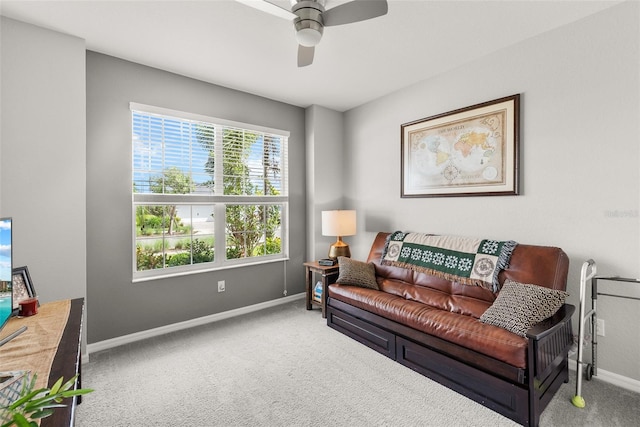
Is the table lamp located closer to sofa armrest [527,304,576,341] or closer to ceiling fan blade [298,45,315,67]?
ceiling fan blade [298,45,315,67]

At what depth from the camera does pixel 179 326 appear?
10.3 ft

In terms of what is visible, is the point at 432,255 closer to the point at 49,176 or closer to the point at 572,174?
the point at 572,174

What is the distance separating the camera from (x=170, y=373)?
2311 millimetres

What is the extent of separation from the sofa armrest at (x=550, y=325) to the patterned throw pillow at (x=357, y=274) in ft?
4.72

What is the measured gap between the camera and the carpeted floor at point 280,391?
181 cm

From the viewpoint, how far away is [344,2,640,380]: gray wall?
6.86 ft

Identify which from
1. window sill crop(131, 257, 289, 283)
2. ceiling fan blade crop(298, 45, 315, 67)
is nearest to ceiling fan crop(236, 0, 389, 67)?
ceiling fan blade crop(298, 45, 315, 67)

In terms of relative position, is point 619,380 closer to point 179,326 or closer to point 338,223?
point 338,223

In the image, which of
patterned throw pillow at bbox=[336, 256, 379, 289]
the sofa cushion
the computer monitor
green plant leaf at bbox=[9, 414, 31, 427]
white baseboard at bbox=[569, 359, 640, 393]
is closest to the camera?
green plant leaf at bbox=[9, 414, 31, 427]

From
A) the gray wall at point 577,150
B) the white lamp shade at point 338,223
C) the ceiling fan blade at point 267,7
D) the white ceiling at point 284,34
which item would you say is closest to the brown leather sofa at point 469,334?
the gray wall at point 577,150

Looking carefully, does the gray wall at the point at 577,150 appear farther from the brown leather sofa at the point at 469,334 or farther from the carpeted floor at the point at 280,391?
the carpeted floor at the point at 280,391

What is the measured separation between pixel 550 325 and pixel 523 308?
163 mm

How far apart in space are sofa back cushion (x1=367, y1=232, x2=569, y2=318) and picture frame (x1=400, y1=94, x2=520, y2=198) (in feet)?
2.00

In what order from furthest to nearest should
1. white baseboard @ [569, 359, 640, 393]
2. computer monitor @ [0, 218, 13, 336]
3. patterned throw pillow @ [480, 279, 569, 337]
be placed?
1. white baseboard @ [569, 359, 640, 393]
2. patterned throw pillow @ [480, 279, 569, 337]
3. computer monitor @ [0, 218, 13, 336]
